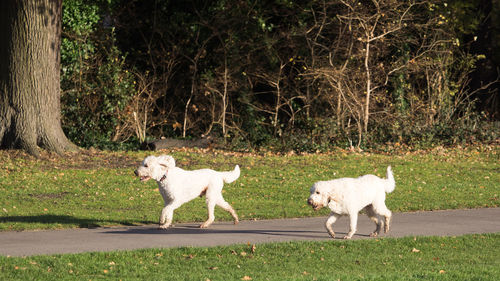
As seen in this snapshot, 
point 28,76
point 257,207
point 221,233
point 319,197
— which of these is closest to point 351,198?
point 319,197

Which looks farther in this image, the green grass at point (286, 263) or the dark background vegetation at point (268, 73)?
the dark background vegetation at point (268, 73)

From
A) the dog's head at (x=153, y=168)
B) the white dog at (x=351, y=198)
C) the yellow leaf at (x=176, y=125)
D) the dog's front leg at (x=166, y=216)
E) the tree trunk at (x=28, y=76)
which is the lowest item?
the dog's front leg at (x=166, y=216)

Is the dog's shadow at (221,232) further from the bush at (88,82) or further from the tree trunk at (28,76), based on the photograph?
the bush at (88,82)

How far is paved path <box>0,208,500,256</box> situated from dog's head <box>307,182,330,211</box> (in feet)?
2.70

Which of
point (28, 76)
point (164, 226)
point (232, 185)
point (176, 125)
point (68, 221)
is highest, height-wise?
point (28, 76)

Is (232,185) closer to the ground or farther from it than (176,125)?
closer to the ground

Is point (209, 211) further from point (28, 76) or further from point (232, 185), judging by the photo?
point (28, 76)

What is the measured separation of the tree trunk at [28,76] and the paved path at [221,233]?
8121mm

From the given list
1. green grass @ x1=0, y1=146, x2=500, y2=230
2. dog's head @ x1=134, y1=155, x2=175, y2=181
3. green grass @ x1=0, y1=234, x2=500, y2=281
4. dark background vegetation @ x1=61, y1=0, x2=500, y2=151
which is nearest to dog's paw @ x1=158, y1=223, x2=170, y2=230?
dog's head @ x1=134, y1=155, x2=175, y2=181

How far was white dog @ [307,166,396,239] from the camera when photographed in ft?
29.5

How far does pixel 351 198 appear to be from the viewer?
9219 millimetres

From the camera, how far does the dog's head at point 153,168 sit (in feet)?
32.1

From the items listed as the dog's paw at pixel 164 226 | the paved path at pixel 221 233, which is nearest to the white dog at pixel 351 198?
the paved path at pixel 221 233

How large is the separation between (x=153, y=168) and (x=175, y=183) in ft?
1.33
